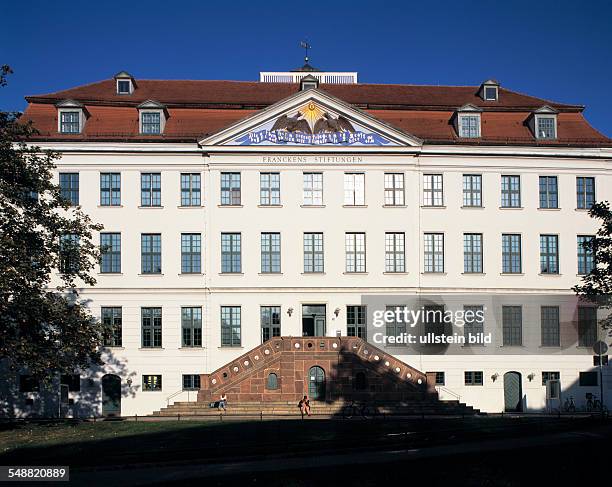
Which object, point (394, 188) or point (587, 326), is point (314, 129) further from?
point (587, 326)

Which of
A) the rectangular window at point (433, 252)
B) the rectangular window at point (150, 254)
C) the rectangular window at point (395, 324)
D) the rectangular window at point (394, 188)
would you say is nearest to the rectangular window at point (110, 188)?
the rectangular window at point (150, 254)

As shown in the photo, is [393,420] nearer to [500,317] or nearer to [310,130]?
[500,317]

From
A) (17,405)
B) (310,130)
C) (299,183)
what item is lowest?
(17,405)

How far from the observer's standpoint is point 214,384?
1754 inches

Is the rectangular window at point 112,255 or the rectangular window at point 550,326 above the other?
the rectangular window at point 112,255

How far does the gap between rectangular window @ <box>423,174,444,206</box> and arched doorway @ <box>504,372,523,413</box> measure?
37.9ft

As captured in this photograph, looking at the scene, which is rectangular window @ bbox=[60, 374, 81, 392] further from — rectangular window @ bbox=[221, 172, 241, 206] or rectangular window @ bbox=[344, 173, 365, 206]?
rectangular window @ bbox=[344, 173, 365, 206]

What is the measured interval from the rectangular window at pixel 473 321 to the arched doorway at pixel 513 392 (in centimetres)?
279

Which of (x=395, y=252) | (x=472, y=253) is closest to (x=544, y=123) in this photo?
(x=472, y=253)

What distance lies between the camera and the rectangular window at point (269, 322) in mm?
48750

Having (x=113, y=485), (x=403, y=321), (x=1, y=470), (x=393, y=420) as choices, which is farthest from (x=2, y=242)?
(x=403, y=321)

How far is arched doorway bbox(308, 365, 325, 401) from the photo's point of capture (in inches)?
1809

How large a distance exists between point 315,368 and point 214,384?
5.87 meters

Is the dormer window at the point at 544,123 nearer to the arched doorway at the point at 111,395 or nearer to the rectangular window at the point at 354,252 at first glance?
the rectangular window at the point at 354,252
